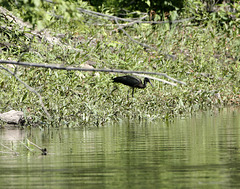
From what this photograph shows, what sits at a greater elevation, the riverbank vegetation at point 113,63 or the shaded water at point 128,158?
the riverbank vegetation at point 113,63

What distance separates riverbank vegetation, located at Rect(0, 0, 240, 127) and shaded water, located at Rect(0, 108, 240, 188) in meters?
1.30

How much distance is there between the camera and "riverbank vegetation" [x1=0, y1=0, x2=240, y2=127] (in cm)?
1609

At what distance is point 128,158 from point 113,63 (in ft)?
34.2

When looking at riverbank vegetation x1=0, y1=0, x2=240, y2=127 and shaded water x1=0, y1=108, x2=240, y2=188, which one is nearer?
shaded water x1=0, y1=108, x2=240, y2=188

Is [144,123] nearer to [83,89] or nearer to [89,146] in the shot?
[83,89]

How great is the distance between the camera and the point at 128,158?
9.55 m

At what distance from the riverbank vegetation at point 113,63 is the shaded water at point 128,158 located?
1304mm

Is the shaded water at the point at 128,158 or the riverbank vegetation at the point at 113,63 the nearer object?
the shaded water at the point at 128,158

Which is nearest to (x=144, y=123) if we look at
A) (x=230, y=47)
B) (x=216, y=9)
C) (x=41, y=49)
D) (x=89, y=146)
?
(x=41, y=49)

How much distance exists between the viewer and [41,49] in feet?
59.2

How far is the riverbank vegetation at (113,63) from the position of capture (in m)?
16.1

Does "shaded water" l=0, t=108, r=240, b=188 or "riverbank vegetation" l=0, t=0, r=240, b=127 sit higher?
"riverbank vegetation" l=0, t=0, r=240, b=127

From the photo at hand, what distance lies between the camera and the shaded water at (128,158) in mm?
7535

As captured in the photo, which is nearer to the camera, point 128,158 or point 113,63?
point 128,158
